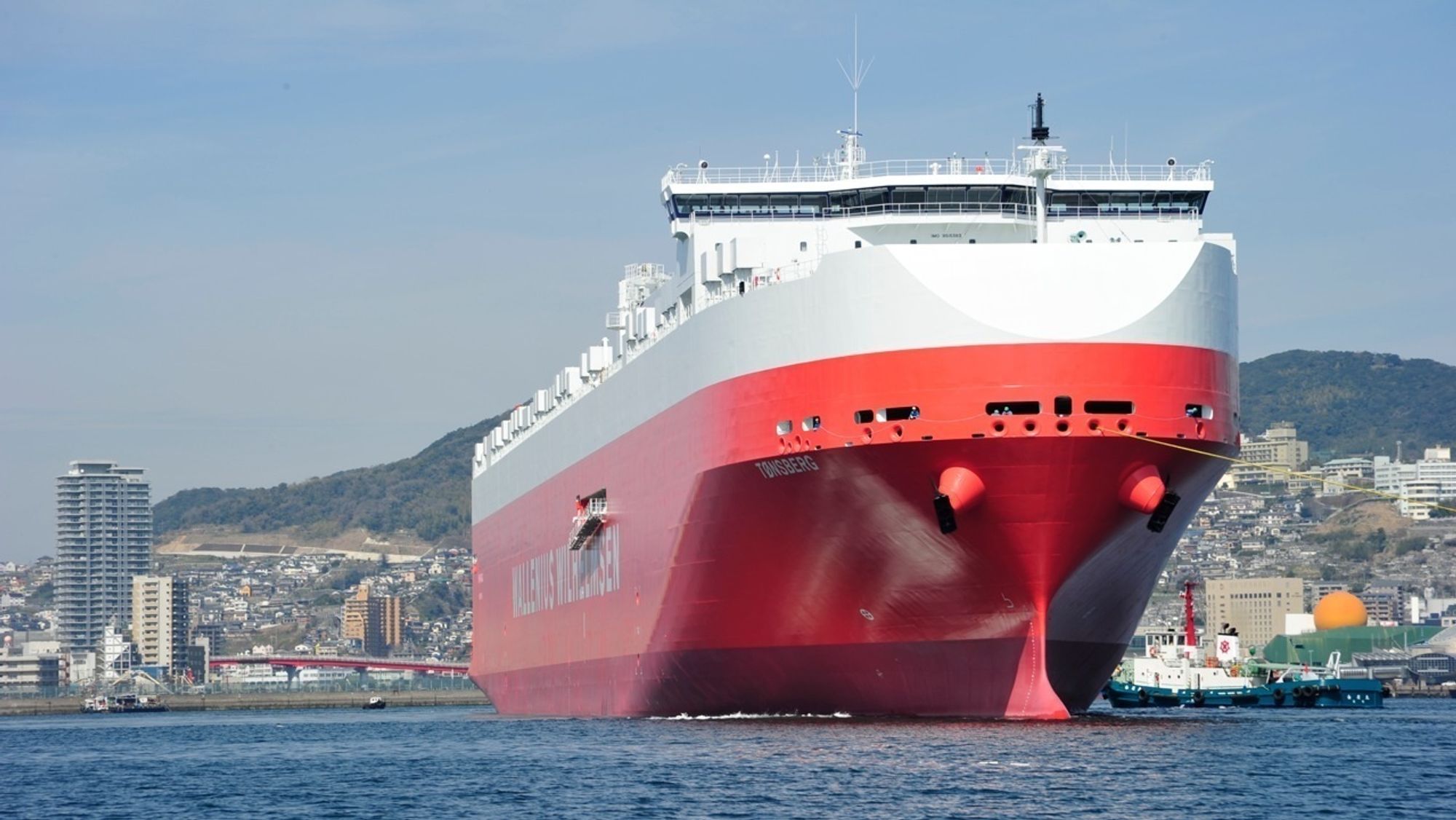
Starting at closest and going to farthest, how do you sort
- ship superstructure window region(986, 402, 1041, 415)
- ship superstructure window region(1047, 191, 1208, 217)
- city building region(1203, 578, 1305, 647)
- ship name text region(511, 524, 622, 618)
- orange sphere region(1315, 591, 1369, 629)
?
ship superstructure window region(986, 402, 1041, 415) → ship superstructure window region(1047, 191, 1208, 217) → ship name text region(511, 524, 622, 618) → orange sphere region(1315, 591, 1369, 629) → city building region(1203, 578, 1305, 647)

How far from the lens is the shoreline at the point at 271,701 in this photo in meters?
136

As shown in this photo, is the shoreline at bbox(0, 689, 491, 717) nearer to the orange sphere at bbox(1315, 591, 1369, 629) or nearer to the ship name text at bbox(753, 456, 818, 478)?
the orange sphere at bbox(1315, 591, 1369, 629)

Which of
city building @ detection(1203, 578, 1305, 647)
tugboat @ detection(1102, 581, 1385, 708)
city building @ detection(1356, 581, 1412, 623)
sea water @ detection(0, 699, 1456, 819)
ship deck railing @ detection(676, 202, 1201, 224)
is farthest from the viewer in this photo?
city building @ detection(1356, 581, 1412, 623)

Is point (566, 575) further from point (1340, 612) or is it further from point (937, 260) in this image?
point (1340, 612)

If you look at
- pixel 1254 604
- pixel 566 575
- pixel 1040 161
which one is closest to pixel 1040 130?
pixel 1040 161

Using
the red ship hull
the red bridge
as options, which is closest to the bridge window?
the red ship hull

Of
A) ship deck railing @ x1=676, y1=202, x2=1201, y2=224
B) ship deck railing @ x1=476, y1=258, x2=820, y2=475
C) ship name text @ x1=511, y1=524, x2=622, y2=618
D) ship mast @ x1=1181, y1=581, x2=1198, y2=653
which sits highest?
ship deck railing @ x1=676, y1=202, x2=1201, y2=224

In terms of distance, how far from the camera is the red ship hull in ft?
115

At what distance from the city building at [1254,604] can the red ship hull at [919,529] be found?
453ft

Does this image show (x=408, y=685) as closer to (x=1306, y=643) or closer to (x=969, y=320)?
(x=1306, y=643)

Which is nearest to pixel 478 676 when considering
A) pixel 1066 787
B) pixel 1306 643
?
pixel 1066 787

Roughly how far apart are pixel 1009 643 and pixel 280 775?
1408 centimetres

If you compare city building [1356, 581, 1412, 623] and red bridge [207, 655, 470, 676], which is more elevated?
city building [1356, 581, 1412, 623]

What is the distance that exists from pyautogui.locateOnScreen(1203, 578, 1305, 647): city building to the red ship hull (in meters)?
138
